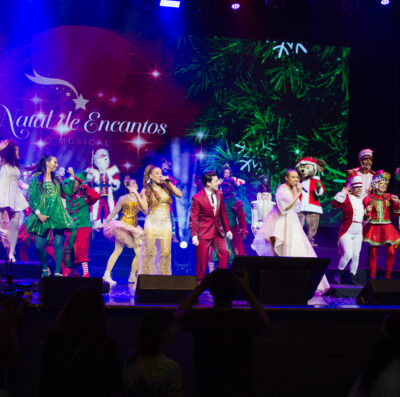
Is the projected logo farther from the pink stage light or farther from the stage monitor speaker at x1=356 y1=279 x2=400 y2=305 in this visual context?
the stage monitor speaker at x1=356 y1=279 x2=400 y2=305

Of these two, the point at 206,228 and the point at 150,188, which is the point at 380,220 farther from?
the point at 150,188

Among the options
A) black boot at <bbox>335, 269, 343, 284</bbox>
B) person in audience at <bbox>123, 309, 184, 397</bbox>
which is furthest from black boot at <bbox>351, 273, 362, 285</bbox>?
person in audience at <bbox>123, 309, 184, 397</bbox>

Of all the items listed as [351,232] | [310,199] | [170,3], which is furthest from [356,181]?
[170,3]

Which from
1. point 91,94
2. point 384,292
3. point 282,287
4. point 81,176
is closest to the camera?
point 282,287

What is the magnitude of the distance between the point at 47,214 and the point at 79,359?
4.94m

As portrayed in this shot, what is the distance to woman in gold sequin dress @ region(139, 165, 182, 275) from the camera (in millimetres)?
6914

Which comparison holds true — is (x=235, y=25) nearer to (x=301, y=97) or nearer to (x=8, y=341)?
(x=301, y=97)

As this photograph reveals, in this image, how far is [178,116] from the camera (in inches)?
315

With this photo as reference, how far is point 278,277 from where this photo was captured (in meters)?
4.05

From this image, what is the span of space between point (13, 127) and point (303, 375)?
557 centimetres

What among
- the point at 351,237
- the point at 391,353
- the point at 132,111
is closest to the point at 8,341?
the point at 391,353

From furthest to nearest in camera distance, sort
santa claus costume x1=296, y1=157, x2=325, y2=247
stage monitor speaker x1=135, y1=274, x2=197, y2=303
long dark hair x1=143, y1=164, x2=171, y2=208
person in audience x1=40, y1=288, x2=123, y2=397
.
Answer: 1. santa claus costume x1=296, y1=157, x2=325, y2=247
2. long dark hair x1=143, y1=164, x2=171, y2=208
3. stage monitor speaker x1=135, y1=274, x2=197, y2=303
4. person in audience x1=40, y1=288, x2=123, y2=397

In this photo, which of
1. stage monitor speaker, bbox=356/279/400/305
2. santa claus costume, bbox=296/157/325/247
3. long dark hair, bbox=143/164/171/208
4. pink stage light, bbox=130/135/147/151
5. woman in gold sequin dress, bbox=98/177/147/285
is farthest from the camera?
pink stage light, bbox=130/135/147/151

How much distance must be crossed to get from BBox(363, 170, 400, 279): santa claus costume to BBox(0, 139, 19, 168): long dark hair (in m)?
4.70
